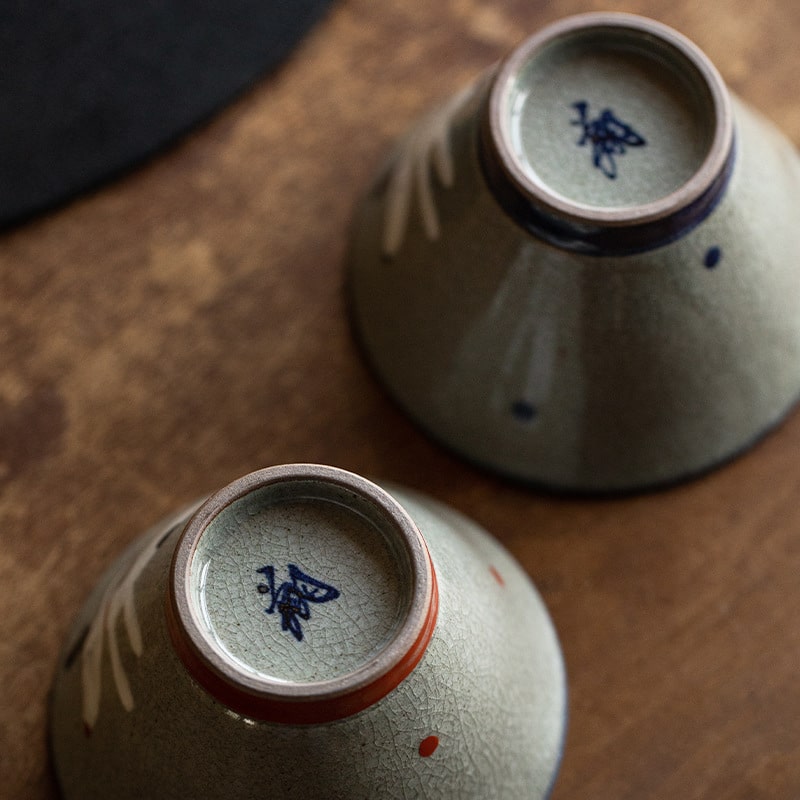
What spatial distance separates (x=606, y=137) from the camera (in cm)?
55

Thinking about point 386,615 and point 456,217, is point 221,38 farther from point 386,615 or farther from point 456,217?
point 386,615

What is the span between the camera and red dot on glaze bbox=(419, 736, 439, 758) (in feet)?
1.48

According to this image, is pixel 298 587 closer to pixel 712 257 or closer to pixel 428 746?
pixel 428 746

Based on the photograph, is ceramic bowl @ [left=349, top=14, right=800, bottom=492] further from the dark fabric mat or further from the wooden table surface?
the dark fabric mat

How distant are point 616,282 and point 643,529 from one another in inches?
6.4

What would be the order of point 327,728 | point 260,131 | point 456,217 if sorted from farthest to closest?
1. point 260,131
2. point 456,217
3. point 327,728

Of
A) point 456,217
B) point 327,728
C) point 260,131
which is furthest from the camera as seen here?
point 260,131

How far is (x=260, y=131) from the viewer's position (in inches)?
28.2

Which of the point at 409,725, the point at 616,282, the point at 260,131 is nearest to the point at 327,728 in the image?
the point at 409,725

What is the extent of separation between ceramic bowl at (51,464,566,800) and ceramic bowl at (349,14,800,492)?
11cm

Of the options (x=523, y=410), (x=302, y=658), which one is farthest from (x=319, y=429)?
(x=302, y=658)

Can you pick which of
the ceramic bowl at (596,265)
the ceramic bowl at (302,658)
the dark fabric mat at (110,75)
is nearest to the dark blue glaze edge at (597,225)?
the ceramic bowl at (596,265)

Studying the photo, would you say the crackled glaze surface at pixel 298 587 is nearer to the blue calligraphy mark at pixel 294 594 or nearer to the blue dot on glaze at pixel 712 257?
the blue calligraphy mark at pixel 294 594

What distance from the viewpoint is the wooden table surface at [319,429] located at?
60cm
